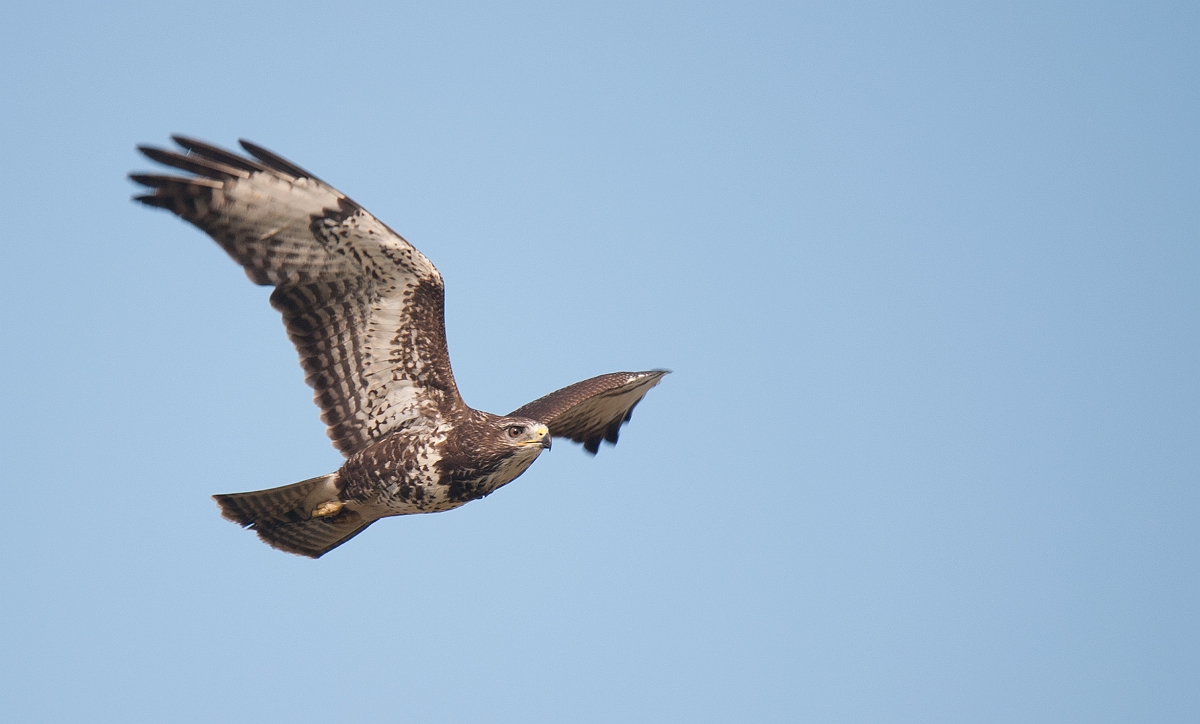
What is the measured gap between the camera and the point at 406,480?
9.57 meters

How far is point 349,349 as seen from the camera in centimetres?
982

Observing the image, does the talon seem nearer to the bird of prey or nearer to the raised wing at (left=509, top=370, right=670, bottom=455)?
the bird of prey

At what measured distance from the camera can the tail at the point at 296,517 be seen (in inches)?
385

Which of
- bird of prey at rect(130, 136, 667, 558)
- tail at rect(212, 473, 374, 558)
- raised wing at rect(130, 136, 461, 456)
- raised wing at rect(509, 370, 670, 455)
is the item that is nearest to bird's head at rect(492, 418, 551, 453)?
bird of prey at rect(130, 136, 667, 558)

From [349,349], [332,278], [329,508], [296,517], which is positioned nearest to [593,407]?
[349,349]

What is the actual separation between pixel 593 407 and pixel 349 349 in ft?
8.04

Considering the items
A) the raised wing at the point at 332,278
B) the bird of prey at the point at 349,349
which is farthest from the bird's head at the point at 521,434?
the raised wing at the point at 332,278

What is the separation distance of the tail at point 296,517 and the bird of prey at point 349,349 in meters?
0.01

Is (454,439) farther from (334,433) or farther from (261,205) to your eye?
(261,205)

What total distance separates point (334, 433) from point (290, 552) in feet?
3.14

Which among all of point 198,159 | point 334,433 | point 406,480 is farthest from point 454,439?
point 198,159

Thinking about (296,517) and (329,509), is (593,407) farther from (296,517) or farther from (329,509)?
(296,517)

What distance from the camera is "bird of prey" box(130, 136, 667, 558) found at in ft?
30.0

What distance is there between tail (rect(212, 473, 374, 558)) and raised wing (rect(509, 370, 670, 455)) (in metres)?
1.45
